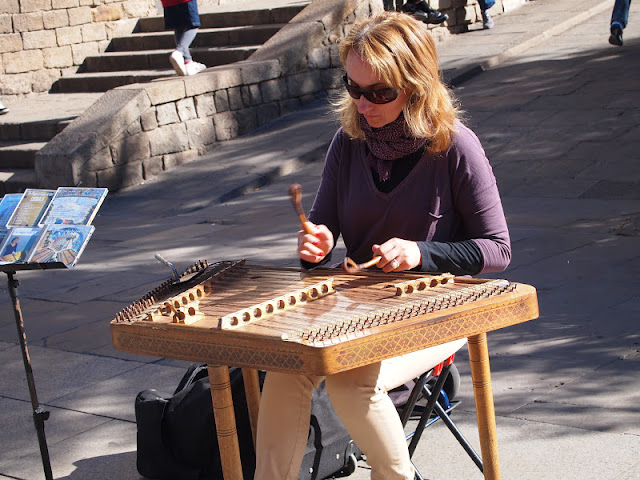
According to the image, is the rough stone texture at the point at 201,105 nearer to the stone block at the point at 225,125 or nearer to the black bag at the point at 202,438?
the stone block at the point at 225,125

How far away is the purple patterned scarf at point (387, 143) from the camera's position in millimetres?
2896

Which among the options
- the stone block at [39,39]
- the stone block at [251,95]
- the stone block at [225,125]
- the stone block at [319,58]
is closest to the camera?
the stone block at [225,125]

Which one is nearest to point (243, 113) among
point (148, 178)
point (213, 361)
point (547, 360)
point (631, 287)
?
point (148, 178)

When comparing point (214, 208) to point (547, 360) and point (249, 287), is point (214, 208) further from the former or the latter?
point (249, 287)

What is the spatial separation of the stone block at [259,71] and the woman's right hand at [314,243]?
7117 millimetres

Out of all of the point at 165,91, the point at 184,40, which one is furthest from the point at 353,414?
the point at 184,40

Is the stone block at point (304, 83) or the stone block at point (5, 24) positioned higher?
the stone block at point (5, 24)

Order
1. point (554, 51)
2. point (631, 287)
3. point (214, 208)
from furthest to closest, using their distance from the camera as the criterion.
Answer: point (554, 51), point (214, 208), point (631, 287)

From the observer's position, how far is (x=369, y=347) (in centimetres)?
219

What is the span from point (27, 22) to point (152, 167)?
12.3 ft

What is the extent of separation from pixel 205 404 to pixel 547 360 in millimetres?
1670

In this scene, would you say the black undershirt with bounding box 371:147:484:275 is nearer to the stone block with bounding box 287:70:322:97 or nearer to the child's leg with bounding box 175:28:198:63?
the child's leg with bounding box 175:28:198:63

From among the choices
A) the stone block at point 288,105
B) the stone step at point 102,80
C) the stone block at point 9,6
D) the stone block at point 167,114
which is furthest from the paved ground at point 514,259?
the stone block at point 9,6

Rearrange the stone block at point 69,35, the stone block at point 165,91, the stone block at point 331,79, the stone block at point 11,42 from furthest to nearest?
1. the stone block at point 69,35
2. the stone block at point 11,42
3. the stone block at point 331,79
4. the stone block at point 165,91
